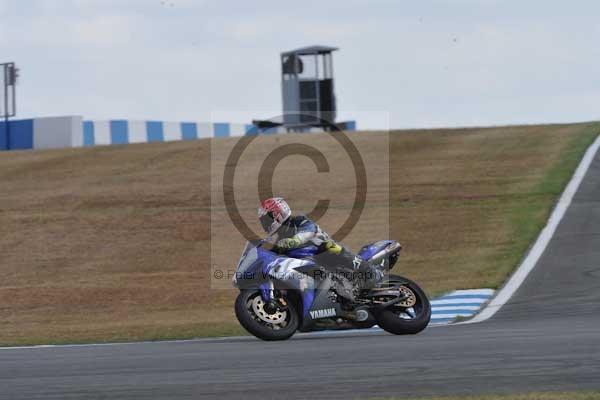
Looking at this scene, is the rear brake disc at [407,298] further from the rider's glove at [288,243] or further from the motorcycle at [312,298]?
the rider's glove at [288,243]

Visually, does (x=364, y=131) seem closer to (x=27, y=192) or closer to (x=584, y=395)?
(x=27, y=192)

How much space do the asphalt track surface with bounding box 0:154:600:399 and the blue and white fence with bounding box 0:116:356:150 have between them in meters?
32.1

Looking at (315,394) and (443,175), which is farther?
(443,175)

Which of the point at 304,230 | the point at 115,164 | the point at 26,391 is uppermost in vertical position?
the point at 115,164

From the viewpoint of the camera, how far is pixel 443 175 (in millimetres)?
28719

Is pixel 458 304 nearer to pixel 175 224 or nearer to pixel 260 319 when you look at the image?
pixel 260 319

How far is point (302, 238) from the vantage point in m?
11.8

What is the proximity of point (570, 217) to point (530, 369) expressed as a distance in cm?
1470

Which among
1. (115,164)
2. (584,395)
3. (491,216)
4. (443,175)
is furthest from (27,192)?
(584,395)

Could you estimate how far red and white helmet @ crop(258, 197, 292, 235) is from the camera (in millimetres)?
11781

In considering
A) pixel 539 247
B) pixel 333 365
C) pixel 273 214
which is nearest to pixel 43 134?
pixel 539 247
